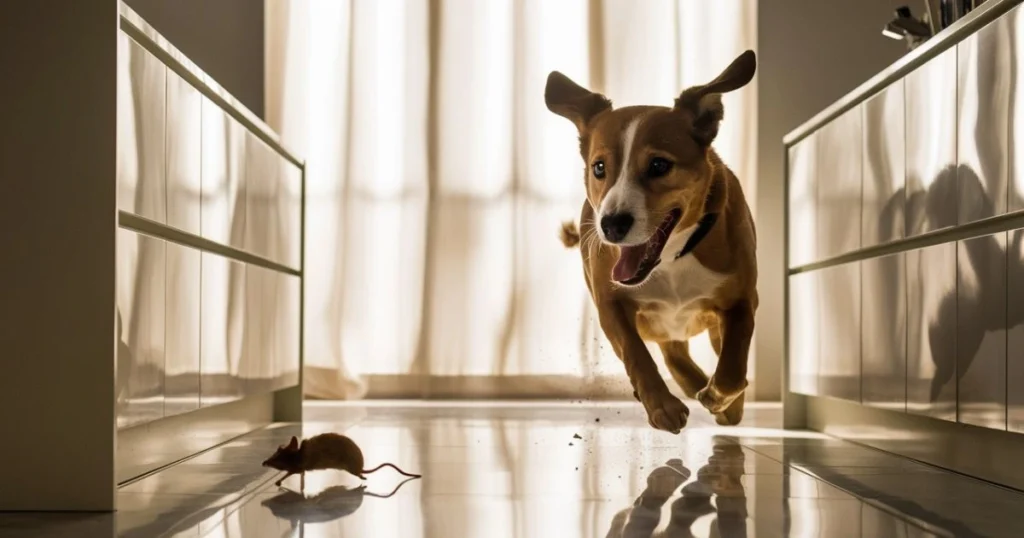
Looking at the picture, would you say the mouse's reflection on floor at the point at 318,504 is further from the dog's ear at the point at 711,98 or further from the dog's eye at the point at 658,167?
the dog's ear at the point at 711,98

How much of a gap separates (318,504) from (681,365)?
3.95 ft

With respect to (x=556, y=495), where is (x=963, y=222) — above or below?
above

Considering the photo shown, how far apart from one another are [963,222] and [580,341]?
8.90 feet

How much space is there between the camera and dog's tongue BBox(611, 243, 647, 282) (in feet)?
6.51

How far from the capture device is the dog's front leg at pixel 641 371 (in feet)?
6.57

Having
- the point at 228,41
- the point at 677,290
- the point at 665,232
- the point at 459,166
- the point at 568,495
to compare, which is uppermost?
the point at 228,41

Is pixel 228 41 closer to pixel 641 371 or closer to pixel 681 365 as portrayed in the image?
pixel 681 365

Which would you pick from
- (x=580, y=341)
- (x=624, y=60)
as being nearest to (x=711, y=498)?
(x=580, y=341)

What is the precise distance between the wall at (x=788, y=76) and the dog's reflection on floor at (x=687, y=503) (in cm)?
244

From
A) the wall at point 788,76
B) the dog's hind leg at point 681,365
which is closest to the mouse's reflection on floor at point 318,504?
the dog's hind leg at point 681,365

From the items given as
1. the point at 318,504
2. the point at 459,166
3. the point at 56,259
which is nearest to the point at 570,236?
the point at 318,504

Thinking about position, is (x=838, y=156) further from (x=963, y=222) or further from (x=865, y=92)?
(x=963, y=222)

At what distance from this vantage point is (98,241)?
162 cm

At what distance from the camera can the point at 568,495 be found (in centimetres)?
175
